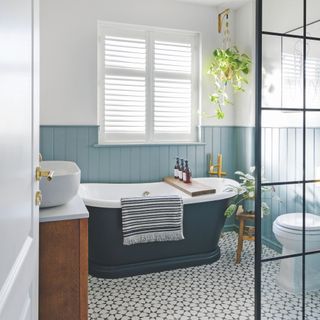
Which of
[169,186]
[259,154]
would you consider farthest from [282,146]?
[169,186]

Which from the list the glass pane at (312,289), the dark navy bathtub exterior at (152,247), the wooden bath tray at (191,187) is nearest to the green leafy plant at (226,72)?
the wooden bath tray at (191,187)

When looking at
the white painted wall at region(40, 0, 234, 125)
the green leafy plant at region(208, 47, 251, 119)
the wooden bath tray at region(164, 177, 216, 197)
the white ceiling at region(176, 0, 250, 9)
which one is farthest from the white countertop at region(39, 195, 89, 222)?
the white ceiling at region(176, 0, 250, 9)

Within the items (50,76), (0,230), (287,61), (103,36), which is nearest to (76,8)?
(103,36)

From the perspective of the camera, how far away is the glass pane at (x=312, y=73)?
1976 millimetres

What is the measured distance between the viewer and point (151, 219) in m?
2.88

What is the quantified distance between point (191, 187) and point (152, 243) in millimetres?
731

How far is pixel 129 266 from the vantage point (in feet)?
9.68

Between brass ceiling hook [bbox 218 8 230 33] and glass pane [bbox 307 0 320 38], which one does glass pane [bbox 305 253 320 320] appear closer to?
glass pane [bbox 307 0 320 38]

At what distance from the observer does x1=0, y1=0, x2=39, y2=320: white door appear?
0.85 meters

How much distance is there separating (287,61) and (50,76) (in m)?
2.46

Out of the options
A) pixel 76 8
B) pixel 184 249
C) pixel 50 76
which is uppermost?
pixel 76 8

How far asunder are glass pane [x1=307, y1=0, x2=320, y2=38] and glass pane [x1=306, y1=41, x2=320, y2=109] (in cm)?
6

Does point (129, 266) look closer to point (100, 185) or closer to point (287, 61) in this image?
point (100, 185)

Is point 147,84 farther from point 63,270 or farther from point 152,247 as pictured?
point 63,270
